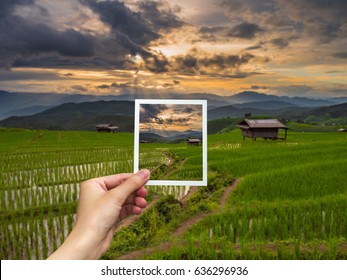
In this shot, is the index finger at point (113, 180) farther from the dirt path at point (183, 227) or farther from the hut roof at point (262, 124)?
the hut roof at point (262, 124)

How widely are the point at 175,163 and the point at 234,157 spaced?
161cm

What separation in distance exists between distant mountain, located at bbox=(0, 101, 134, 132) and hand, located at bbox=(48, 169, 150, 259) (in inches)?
1940

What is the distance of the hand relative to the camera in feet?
6.75

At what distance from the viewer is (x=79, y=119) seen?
89312mm

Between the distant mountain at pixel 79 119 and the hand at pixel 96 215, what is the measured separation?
162ft

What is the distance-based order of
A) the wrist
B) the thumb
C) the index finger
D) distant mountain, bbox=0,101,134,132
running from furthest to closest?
distant mountain, bbox=0,101,134,132 < the index finger < the thumb < the wrist

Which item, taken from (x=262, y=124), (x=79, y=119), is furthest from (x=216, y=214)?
(x=79, y=119)

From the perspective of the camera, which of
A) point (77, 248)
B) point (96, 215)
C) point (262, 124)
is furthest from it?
point (262, 124)

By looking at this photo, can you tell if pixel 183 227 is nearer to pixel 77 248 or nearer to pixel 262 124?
pixel 77 248

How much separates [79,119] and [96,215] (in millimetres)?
90210

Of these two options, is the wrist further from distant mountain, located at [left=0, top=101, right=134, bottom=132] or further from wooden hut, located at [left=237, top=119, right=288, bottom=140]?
distant mountain, located at [left=0, top=101, right=134, bottom=132]

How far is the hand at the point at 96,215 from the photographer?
206 cm

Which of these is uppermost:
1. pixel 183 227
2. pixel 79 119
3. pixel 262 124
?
pixel 79 119

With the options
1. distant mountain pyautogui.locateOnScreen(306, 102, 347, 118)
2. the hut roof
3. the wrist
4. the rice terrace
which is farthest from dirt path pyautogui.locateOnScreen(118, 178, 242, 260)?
distant mountain pyautogui.locateOnScreen(306, 102, 347, 118)
